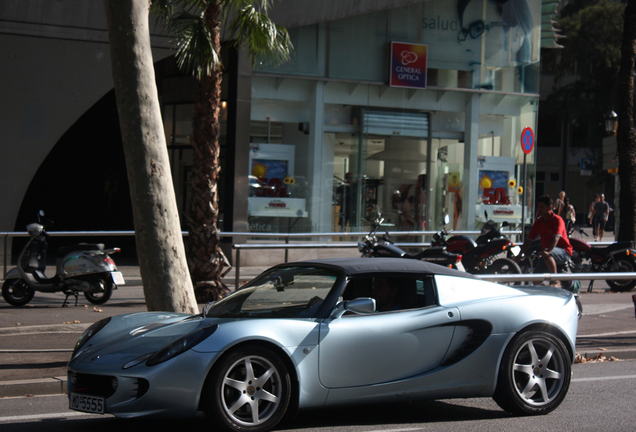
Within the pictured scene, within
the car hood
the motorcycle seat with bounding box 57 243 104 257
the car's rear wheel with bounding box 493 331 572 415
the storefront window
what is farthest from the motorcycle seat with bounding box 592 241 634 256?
the car hood

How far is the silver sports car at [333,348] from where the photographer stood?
458 cm

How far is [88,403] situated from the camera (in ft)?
15.2

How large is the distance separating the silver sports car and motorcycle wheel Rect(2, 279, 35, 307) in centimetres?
606

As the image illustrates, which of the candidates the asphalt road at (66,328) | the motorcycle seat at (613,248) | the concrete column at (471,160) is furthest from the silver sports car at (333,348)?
the concrete column at (471,160)

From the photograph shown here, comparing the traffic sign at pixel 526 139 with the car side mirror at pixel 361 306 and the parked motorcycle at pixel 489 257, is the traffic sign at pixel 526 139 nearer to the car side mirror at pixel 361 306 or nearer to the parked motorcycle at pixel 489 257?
the parked motorcycle at pixel 489 257

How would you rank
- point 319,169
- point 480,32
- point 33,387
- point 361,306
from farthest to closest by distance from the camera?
point 480,32, point 319,169, point 33,387, point 361,306

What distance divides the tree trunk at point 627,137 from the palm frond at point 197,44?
35.5ft

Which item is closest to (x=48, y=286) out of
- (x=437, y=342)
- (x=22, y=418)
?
(x=22, y=418)

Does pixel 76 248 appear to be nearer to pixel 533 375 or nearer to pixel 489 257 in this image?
pixel 489 257

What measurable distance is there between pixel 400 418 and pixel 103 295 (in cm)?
694

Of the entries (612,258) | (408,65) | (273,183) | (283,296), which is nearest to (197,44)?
(283,296)

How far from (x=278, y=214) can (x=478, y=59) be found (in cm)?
757

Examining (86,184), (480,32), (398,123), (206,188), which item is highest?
(480,32)

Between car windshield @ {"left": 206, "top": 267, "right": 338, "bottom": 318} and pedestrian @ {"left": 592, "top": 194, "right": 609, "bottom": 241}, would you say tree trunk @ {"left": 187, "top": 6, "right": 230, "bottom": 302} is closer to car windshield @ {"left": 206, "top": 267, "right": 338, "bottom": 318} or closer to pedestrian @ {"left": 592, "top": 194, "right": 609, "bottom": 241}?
car windshield @ {"left": 206, "top": 267, "right": 338, "bottom": 318}
